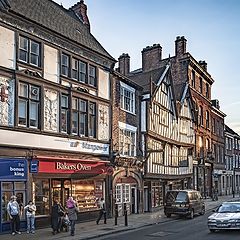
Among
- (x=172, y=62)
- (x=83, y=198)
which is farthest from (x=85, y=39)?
(x=172, y=62)

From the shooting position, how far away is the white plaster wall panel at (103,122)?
27.1 meters

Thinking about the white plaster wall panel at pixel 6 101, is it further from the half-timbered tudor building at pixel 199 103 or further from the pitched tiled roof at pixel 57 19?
the half-timbered tudor building at pixel 199 103

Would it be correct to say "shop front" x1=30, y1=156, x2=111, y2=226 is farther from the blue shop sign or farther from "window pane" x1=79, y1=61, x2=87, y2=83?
"window pane" x1=79, y1=61, x2=87, y2=83

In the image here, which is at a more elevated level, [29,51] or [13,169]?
[29,51]

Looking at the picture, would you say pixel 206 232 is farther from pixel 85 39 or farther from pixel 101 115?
pixel 85 39

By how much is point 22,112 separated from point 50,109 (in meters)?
2.04

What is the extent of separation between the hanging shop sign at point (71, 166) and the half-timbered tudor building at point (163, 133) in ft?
23.5

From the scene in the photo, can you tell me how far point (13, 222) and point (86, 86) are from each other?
975 centimetres

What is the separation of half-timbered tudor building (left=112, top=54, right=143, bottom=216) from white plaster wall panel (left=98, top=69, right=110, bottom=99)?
0.65 meters

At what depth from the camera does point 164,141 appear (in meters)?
37.1

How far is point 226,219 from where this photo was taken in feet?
62.1

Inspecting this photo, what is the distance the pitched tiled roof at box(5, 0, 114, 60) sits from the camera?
73.3 ft

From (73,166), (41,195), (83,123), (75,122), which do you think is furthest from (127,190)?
(41,195)

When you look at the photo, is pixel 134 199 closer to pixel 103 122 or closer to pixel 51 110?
pixel 103 122
